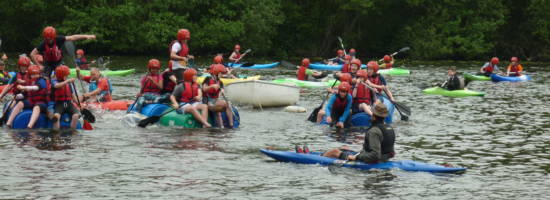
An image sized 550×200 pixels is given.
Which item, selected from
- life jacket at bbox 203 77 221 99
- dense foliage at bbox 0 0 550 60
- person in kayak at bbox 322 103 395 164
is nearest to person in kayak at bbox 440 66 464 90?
life jacket at bbox 203 77 221 99

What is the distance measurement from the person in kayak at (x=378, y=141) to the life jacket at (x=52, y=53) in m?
6.53

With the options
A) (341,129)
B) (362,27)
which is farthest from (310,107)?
(362,27)

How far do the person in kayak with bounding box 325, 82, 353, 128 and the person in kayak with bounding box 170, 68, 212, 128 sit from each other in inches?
96.8

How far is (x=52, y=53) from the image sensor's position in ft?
54.2

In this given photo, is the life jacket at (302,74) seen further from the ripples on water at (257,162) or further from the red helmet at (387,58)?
the ripples on water at (257,162)

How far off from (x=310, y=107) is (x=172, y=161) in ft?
32.5

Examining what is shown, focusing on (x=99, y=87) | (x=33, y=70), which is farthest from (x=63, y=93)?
(x=99, y=87)

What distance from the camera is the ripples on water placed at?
11359 mm

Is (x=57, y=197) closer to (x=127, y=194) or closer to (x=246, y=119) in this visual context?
(x=127, y=194)

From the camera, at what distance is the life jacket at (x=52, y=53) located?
16469 mm

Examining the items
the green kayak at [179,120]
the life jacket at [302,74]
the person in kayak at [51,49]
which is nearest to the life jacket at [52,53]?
the person in kayak at [51,49]

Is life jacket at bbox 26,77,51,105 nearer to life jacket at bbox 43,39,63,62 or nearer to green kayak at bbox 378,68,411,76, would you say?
life jacket at bbox 43,39,63,62

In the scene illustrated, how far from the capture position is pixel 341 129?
17641 millimetres

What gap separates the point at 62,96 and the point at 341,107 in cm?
538
